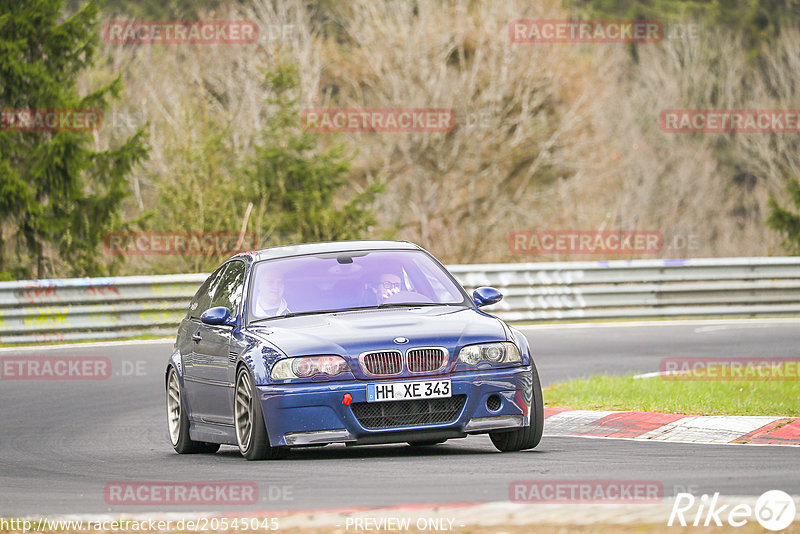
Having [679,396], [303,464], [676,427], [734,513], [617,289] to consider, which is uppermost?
[734,513]

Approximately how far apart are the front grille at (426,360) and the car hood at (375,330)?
4 cm

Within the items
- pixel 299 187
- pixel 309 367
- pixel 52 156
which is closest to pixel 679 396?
pixel 309 367

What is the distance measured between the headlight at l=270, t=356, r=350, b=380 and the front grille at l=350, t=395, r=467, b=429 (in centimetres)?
25

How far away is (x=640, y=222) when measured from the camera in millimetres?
51344

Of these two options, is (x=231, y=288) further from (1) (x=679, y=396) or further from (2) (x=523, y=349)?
(1) (x=679, y=396)

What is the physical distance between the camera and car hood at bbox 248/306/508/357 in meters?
9.25

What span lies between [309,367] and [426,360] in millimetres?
746

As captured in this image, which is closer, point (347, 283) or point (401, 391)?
point (401, 391)

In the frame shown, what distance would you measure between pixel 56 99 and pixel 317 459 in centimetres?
1666

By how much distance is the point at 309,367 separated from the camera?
9211 millimetres

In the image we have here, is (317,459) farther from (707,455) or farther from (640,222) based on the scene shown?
(640,222)

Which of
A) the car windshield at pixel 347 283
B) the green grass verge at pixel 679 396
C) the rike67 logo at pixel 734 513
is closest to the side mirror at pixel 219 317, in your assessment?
the car windshield at pixel 347 283

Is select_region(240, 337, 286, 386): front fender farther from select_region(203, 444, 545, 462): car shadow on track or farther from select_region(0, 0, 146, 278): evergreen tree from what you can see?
select_region(0, 0, 146, 278): evergreen tree

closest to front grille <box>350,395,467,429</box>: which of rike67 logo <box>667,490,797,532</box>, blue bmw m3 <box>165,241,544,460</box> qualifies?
blue bmw m3 <box>165,241,544,460</box>
